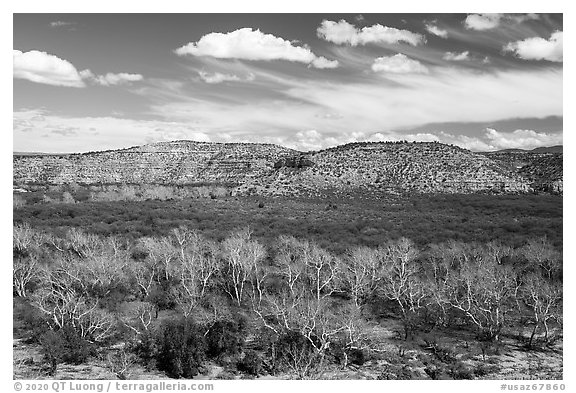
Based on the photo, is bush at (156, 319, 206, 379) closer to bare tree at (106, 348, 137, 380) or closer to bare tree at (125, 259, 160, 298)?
bare tree at (106, 348, 137, 380)

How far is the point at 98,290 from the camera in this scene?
894 inches

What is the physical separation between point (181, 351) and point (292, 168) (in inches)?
2277

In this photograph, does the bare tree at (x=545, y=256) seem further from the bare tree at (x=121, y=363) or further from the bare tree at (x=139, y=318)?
the bare tree at (x=121, y=363)

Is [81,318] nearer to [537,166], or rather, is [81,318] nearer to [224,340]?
[224,340]

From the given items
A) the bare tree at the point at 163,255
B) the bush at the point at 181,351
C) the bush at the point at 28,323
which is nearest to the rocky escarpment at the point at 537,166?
the bare tree at the point at 163,255

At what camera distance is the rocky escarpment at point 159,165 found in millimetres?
88938

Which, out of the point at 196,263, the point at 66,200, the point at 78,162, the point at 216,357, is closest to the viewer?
the point at 216,357

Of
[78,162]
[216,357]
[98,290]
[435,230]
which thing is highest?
[78,162]

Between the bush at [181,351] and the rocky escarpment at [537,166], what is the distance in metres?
52.0

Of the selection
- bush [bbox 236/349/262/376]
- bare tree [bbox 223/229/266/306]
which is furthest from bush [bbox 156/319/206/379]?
bare tree [bbox 223/229/266/306]

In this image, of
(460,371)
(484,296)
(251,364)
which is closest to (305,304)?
(251,364)
